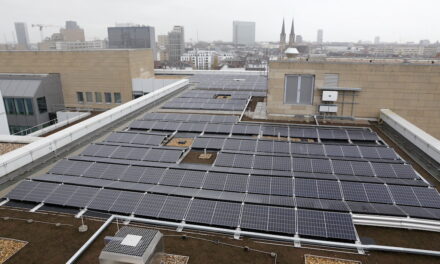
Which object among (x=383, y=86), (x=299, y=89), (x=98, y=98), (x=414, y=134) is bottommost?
(x=98, y=98)

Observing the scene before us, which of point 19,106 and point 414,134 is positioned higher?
point 414,134

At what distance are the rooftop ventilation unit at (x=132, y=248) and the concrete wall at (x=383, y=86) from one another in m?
22.7

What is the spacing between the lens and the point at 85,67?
A: 2117 inches

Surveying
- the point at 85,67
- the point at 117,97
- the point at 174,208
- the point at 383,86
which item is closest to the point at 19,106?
the point at 85,67

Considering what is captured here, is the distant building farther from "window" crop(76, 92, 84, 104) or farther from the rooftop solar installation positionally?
the rooftop solar installation

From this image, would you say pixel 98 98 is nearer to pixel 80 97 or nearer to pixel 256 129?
pixel 80 97

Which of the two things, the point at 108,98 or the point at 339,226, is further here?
the point at 108,98

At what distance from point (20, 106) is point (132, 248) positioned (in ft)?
159

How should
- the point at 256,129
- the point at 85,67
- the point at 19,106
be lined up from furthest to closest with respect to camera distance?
the point at 85,67 < the point at 19,106 < the point at 256,129

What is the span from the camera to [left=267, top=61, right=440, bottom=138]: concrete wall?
2636 centimetres

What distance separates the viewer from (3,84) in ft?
154

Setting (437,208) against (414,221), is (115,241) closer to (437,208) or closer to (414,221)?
(414,221)

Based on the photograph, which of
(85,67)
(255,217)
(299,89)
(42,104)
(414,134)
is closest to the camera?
(255,217)

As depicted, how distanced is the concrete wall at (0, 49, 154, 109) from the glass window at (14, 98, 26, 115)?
365 inches
